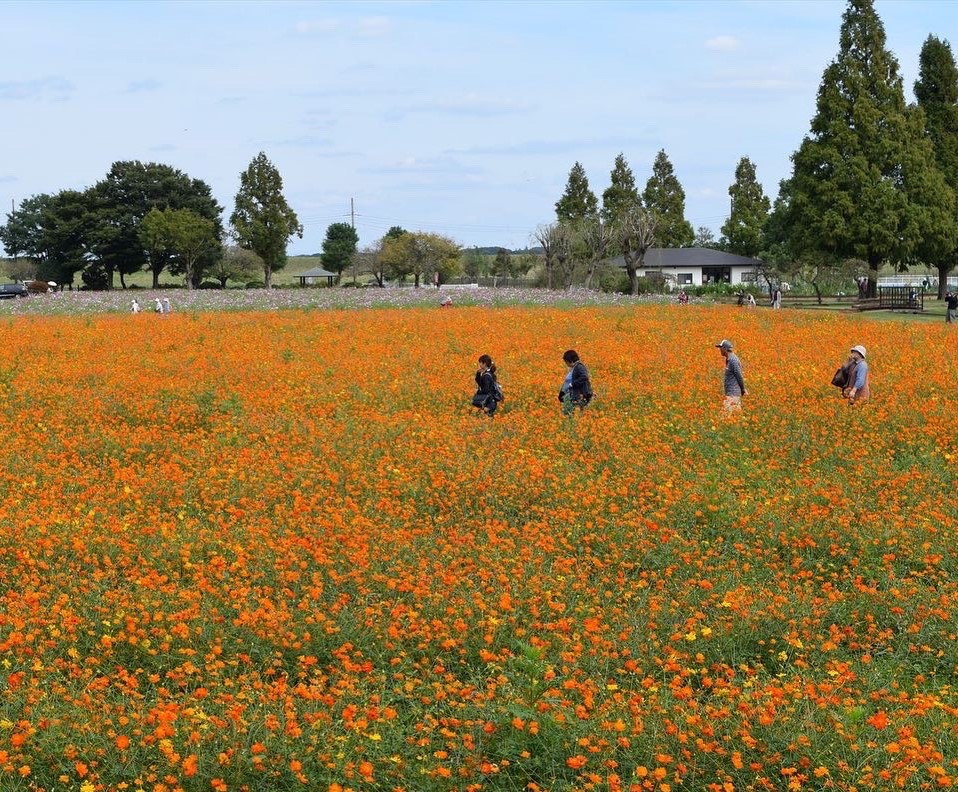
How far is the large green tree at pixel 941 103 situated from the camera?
5591cm

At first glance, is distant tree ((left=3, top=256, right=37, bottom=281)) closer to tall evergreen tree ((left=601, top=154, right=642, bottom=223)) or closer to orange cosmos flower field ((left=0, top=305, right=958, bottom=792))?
tall evergreen tree ((left=601, top=154, right=642, bottom=223))

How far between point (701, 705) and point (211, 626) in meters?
3.62

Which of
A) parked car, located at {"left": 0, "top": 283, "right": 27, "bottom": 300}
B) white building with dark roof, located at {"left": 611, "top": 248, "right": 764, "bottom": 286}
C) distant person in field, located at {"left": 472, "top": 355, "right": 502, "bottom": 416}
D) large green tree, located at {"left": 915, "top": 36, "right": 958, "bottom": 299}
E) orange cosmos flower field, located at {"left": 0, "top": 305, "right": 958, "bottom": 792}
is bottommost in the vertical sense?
orange cosmos flower field, located at {"left": 0, "top": 305, "right": 958, "bottom": 792}

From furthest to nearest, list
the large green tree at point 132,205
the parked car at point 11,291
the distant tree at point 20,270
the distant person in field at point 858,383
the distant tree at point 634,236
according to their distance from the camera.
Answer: the distant tree at point 20,270, the large green tree at point 132,205, the distant tree at point 634,236, the parked car at point 11,291, the distant person in field at point 858,383

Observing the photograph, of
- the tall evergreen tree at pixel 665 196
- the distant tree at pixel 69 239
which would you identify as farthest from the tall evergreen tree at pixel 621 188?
the distant tree at pixel 69 239

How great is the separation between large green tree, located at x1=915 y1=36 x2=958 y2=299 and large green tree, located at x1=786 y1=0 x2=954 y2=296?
2.90 meters

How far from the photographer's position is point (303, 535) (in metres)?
10.2

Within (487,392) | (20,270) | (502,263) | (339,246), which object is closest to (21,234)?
(20,270)

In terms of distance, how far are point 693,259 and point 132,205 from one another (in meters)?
50.9

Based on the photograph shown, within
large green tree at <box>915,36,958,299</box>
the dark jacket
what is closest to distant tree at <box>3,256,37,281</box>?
large green tree at <box>915,36,958,299</box>

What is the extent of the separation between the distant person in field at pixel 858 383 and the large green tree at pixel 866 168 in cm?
3661

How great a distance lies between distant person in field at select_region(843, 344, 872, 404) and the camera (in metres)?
16.4

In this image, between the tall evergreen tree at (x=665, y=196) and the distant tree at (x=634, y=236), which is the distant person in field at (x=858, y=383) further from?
the tall evergreen tree at (x=665, y=196)

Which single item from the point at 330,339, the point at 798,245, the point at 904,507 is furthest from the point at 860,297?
the point at 904,507
